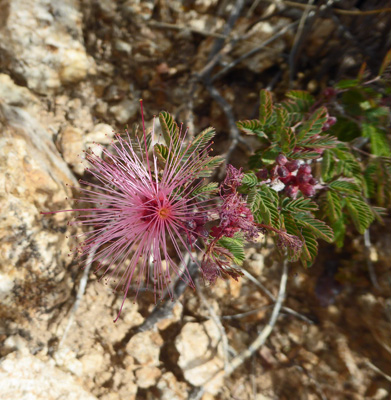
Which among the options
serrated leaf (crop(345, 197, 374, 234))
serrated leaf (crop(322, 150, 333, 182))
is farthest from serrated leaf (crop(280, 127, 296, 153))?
serrated leaf (crop(345, 197, 374, 234))

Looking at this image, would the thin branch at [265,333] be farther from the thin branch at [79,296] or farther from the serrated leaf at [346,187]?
the thin branch at [79,296]

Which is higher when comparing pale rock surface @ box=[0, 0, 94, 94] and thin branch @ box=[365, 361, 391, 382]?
pale rock surface @ box=[0, 0, 94, 94]

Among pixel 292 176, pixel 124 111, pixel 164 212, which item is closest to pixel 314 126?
pixel 292 176

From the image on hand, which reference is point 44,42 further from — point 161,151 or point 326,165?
point 326,165

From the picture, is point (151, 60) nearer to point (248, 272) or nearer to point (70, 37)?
point (70, 37)

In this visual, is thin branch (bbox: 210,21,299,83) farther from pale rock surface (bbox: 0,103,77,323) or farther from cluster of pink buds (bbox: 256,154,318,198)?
pale rock surface (bbox: 0,103,77,323)

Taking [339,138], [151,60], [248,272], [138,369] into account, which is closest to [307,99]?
[339,138]
